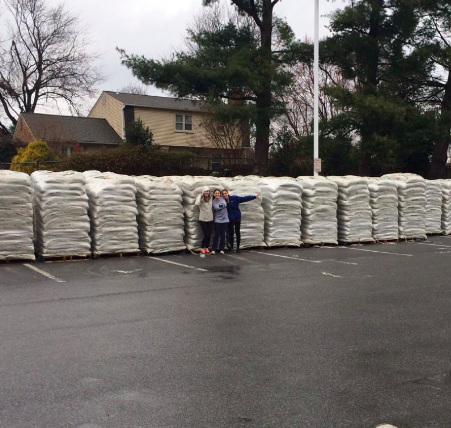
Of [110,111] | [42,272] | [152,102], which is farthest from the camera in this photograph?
[110,111]

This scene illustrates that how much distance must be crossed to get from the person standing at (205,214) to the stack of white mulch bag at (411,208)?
6.41 m

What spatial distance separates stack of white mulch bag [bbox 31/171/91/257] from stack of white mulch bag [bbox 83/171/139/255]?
0.87ft

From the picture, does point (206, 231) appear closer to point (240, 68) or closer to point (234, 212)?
point (234, 212)

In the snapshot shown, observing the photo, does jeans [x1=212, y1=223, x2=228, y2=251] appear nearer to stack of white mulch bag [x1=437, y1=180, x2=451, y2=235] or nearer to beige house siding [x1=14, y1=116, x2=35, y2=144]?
stack of white mulch bag [x1=437, y1=180, x2=451, y2=235]

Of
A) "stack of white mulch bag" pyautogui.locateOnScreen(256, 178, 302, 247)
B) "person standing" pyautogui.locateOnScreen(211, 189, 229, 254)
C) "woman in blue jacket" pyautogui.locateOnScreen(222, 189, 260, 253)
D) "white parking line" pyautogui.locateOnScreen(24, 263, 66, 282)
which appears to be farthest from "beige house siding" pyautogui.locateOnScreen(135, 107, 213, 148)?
"white parking line" pyautogui.locateOnScreen(24, 263, 66, 282)

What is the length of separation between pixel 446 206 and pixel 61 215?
12513mm

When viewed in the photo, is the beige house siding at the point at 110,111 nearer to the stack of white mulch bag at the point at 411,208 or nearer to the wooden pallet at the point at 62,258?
the stack of white mulch bag at the point at 411,208

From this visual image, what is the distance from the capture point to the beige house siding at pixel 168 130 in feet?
128

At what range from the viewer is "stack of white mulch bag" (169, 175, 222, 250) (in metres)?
13.7

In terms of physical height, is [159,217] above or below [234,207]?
below

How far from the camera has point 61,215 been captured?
12086 millimetres

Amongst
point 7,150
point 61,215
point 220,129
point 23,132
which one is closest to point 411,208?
point 61,215

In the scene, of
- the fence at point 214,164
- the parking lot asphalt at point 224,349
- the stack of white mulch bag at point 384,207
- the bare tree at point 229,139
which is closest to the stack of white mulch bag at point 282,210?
the stack of white mulch bag at point 384,207

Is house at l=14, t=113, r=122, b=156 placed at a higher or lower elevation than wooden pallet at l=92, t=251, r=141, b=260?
higher
